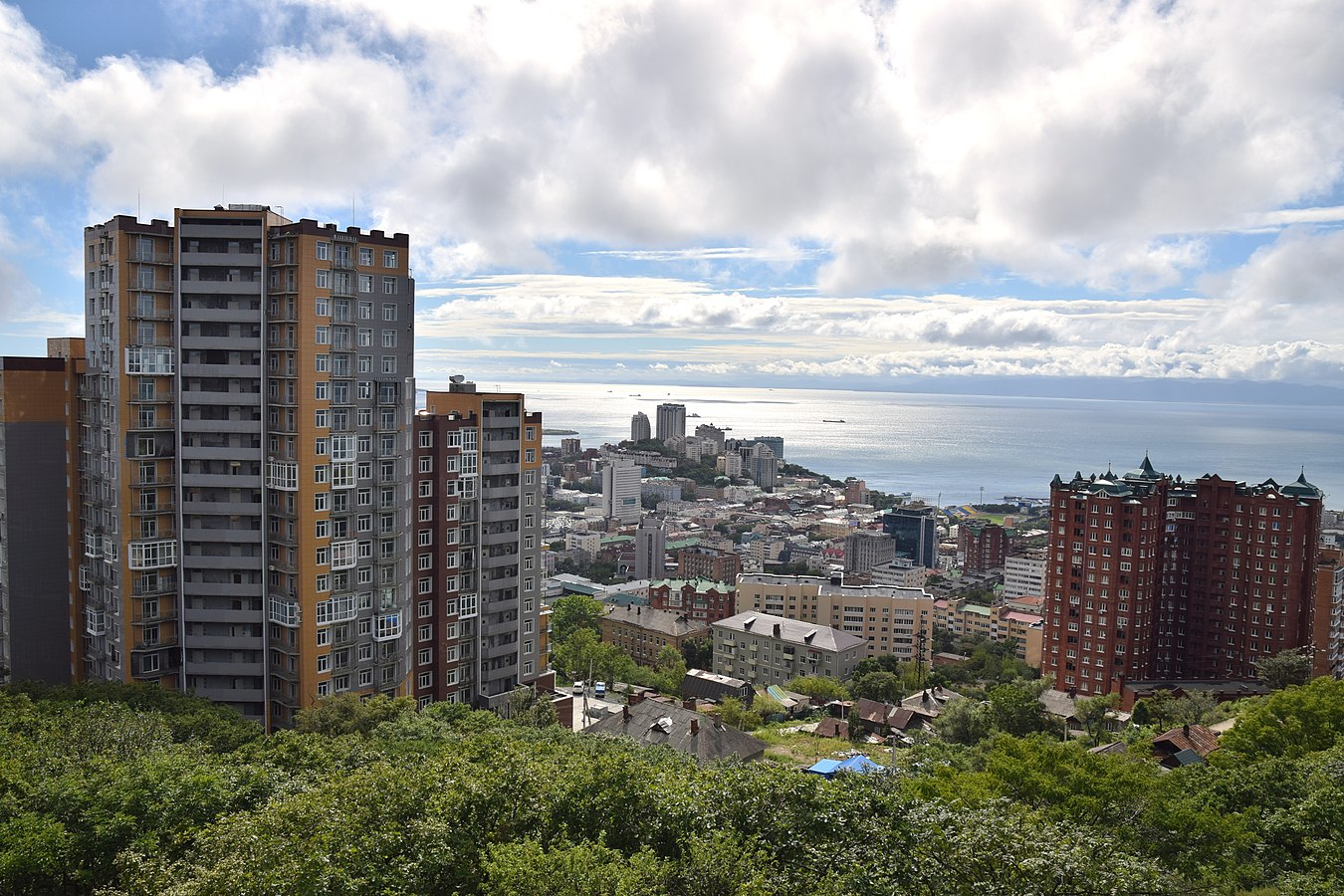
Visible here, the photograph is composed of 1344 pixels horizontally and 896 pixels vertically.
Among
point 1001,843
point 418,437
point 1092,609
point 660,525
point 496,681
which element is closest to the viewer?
point 1001,843

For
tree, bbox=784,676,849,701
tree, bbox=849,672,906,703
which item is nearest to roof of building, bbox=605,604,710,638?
tree, bbox=784,676,849,701

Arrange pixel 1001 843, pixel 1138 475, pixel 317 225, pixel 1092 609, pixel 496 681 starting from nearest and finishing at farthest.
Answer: pixel 1001 843 < pixel 317 225 < pixel 496 681 < pixel 1092 609 < pixel 1138 475

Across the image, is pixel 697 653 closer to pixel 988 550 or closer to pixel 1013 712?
pixel 1013 712

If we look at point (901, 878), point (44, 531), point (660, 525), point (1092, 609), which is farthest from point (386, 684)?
point (660, 525)

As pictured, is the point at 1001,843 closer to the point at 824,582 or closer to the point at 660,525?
the point at 824,582

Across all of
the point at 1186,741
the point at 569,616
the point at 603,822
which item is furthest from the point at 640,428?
the point at 603,822

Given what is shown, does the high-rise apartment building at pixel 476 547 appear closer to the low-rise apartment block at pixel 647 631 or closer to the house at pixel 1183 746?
the house at pixel 1183 746
